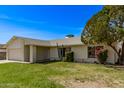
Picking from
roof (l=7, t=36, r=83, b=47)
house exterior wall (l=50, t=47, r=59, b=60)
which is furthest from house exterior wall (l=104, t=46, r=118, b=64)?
house exterior wall (l=50, t=47, r=59, b=60)

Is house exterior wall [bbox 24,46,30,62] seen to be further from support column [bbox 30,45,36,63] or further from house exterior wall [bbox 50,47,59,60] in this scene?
house exterior wall [bbox 50,47,59,60]

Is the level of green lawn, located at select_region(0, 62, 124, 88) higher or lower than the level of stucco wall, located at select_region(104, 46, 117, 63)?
lower

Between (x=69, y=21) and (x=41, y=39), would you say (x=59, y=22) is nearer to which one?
(x=69, y=21)

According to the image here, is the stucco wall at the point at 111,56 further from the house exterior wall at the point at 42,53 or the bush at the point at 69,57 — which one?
the house exterior wall at the point at 42,53

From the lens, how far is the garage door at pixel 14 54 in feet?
87.0

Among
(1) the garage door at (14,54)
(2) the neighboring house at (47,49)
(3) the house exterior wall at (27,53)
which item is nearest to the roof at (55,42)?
(2) the neighboring house at (47,49)

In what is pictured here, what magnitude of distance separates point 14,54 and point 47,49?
4.76m

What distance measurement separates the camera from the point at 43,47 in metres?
27.4

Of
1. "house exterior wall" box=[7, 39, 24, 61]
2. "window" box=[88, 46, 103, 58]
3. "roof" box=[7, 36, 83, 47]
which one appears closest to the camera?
"window" box=[88, 46, 103, 58]

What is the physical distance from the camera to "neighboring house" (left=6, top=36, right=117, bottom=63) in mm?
23219

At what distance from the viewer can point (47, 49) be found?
28.1 m

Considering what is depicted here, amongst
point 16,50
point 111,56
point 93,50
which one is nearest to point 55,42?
point 16,50

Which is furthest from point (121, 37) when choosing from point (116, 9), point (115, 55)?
point (115, 55)

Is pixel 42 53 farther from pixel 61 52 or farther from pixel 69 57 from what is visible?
pixel 69 57
